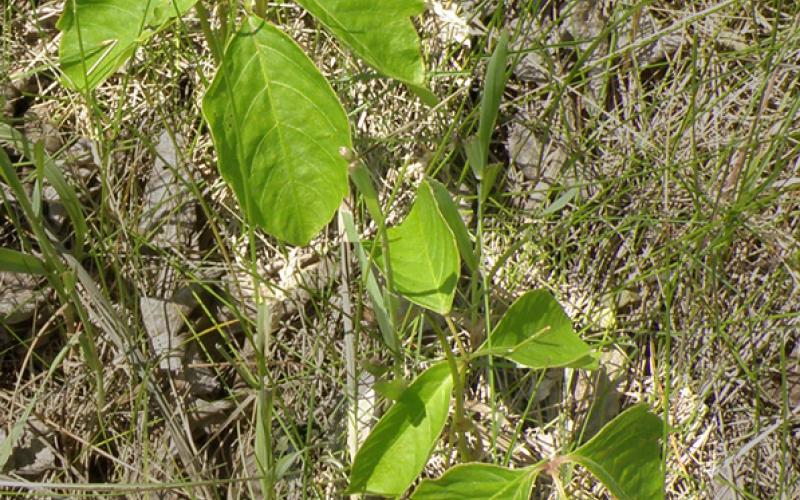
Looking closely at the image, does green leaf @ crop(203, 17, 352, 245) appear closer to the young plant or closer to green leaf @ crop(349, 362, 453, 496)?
the young plant

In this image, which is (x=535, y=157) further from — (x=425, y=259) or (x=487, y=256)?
(x=425, y=259)

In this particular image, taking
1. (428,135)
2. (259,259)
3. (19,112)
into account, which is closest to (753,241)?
(428,135)

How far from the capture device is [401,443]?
130 centimetres

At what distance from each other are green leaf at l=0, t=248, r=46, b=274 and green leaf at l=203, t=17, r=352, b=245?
38 centimetres

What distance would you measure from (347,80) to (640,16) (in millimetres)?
555

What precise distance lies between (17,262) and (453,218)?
2.28 ft

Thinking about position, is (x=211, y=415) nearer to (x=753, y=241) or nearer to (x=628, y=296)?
(x=628, y=296)

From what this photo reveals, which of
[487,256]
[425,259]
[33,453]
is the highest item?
[425,259]

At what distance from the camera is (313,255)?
166cm

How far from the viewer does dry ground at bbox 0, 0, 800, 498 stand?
1.56 meters

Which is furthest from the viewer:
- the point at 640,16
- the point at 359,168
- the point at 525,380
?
the point at 640,16

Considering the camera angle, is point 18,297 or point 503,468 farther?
point 18,297

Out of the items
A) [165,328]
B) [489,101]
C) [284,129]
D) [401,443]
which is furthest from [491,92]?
[165,328]

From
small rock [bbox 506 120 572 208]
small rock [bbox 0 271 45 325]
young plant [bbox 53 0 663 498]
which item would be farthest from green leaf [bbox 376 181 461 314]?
small rock [bbox 0 271 45 325]
